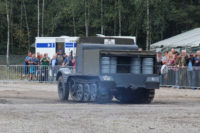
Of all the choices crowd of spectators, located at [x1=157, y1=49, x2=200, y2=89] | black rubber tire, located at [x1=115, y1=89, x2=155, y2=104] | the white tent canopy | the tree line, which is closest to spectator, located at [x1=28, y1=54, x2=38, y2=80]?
crowd of spectators, located at [x1=157, y1=49, x2=200, y2=89]

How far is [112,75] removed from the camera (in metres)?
20.8

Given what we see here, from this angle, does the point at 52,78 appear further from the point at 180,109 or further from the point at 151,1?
the point at 151,1

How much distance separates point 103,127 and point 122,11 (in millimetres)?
48162

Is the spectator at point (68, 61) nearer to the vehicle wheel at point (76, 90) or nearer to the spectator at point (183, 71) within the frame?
the spectator at point (183, 71)

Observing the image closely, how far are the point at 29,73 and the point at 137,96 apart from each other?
599 inches

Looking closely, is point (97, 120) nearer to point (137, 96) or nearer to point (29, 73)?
point (137, 96)

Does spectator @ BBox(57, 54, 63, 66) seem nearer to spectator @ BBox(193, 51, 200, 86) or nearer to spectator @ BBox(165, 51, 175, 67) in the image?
spectator @ BBox(165, 51, 175, 67)

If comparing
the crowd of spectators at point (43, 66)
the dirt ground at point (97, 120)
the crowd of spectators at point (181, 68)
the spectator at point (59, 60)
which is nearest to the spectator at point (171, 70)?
the crowd of spectators at point (181, 68)

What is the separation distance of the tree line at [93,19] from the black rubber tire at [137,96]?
32.1 metres

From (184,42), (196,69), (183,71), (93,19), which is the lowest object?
(183,71)

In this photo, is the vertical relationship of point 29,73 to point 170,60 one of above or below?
below

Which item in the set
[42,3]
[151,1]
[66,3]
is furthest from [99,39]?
[42,3]

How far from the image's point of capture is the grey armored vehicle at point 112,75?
20797 millimetres

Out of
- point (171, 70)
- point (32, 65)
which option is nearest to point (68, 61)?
point (32, 65)
